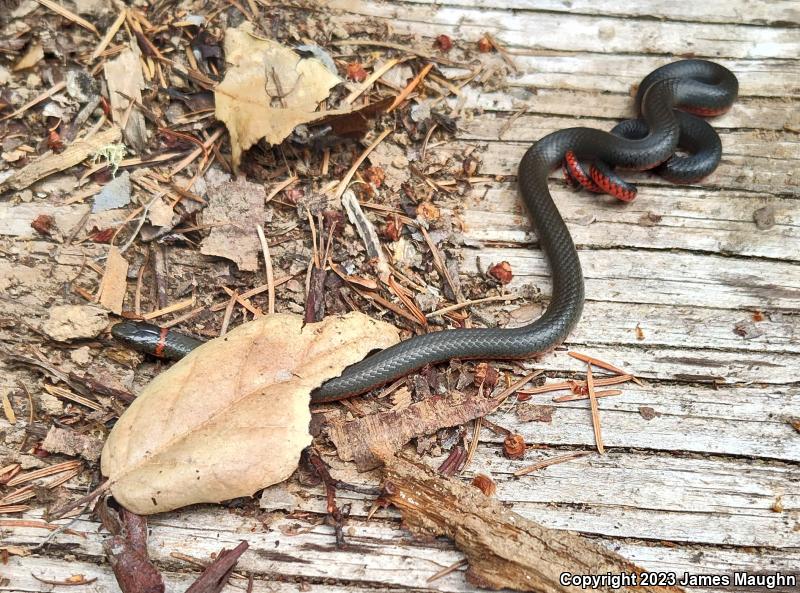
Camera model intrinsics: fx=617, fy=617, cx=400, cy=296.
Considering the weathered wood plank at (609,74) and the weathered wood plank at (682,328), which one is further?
the weathered wood plank at (609,74)

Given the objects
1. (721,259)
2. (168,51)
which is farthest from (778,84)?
(168,51)

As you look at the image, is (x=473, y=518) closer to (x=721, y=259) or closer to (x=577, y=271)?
(x=577, y=271)

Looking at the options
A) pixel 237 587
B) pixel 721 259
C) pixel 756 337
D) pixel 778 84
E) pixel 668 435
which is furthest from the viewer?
pixel 778 84

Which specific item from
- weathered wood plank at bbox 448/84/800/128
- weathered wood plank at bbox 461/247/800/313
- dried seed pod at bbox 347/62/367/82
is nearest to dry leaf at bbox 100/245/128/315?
dried seed pod at bbox 347/62/367/82

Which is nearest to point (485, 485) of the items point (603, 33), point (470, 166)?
point (470, 166)

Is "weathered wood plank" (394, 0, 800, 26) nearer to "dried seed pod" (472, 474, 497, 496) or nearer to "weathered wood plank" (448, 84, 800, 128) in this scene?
"weathered wood plank" (448, 84, 800, 128)

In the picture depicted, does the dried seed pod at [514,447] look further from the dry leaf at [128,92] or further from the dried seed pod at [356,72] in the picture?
the dry leaf at [128,92]

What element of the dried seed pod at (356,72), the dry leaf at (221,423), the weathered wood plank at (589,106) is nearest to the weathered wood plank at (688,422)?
the dry leaf at (221,423)
